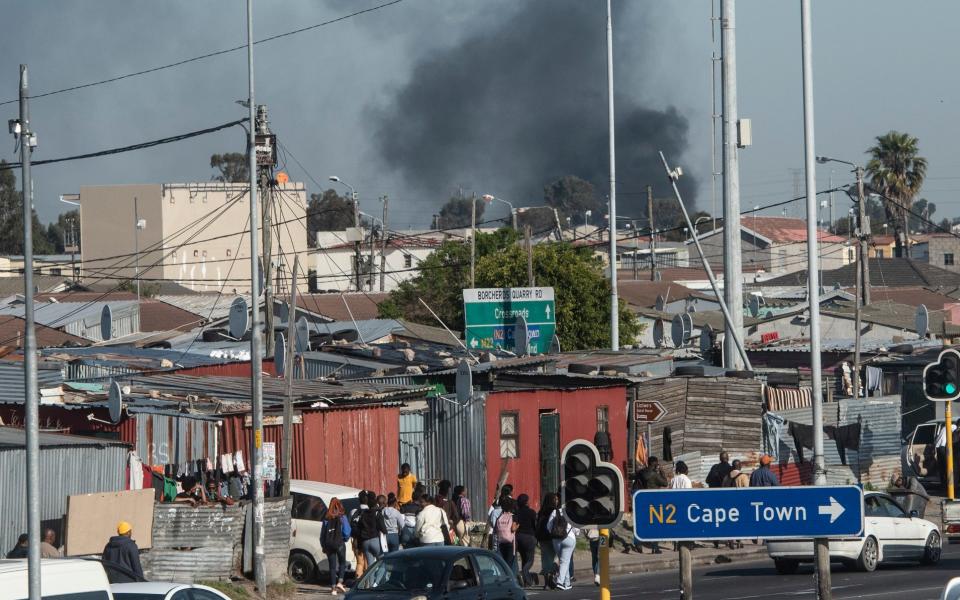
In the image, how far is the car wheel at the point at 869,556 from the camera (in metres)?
23.3

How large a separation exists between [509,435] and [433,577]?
43.9 ft

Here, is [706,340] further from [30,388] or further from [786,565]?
[30,388]

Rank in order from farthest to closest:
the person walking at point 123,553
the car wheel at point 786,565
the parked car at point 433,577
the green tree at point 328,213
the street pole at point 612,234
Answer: the green tree at point 328,213
the street pole at point 612,234
the car wheel at point 786,565
the person walking at point 123,553
the parked car at point 433,577

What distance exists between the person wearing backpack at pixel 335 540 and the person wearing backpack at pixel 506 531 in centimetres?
242

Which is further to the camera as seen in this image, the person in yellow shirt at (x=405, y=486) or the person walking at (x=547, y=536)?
the person in yellow shirt at (x=405, y=486)

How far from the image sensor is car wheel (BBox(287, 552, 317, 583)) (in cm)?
2262

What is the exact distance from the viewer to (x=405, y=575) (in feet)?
52.6

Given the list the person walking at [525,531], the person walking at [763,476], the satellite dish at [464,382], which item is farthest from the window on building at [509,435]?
the person walking at [525,531]

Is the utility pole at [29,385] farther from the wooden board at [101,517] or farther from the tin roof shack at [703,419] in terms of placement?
the tin roof shack at [703,419]

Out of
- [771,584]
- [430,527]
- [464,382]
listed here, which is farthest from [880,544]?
[464,382]

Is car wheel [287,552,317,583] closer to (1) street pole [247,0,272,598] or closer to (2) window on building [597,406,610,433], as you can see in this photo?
(1) street pole [247,0,272,598]

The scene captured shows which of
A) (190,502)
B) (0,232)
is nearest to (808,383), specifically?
Result: (190,502)

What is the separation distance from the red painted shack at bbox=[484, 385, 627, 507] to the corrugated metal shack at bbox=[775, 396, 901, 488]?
5479 mm

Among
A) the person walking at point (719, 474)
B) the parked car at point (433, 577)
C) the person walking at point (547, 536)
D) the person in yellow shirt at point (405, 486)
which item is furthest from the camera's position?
the person walking at point (719, 474)
